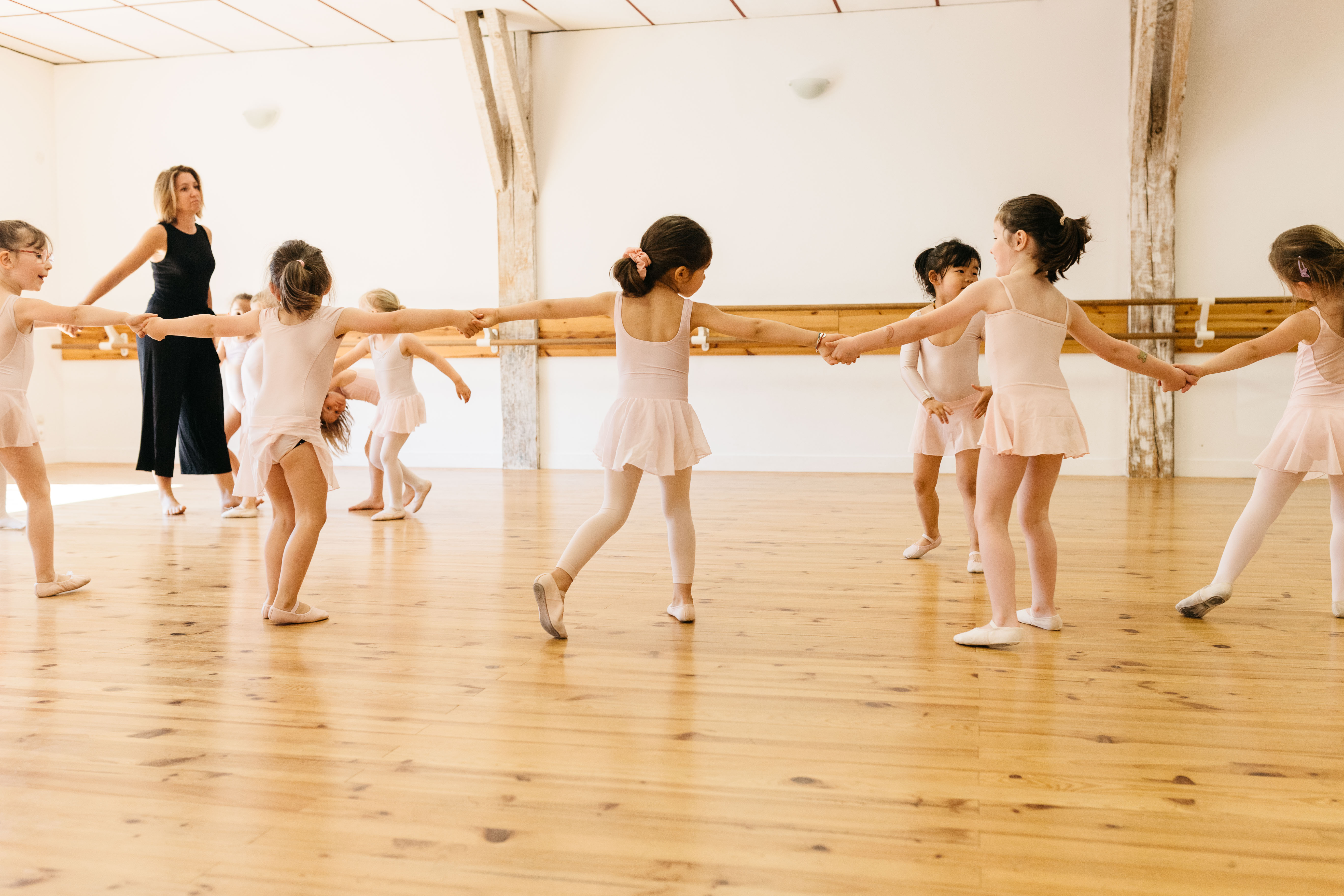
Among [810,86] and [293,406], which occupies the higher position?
[810,86]

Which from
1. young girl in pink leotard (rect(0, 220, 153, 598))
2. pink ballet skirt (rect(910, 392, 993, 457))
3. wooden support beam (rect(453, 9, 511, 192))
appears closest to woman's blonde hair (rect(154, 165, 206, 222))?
young girl in pink leotard (rect(0, 220, 153, 598))

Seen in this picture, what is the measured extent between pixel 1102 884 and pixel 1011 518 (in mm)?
3438

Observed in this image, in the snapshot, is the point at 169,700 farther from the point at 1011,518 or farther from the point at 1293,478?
the point at 1011,518

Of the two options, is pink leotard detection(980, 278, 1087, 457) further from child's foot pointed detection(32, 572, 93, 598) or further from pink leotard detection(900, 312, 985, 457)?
child's foot pointed detection(32, 572, 93, 598)

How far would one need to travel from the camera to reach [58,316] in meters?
2.76

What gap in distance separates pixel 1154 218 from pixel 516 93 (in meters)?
4.05

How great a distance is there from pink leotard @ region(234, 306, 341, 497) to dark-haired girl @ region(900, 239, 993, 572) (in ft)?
5.63

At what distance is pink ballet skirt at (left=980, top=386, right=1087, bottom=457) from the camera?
7.26ft

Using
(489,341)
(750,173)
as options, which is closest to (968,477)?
(750,173)

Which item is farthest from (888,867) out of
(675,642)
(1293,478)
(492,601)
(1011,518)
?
(1011,518)

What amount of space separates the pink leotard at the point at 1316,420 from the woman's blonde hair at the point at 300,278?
7.81 ft

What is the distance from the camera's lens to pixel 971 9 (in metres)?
6.11

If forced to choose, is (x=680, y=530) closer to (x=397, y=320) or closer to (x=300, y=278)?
(x=397, y=320)

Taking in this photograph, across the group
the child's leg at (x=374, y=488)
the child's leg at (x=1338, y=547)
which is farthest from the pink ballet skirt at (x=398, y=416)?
the child's leg at (x=1338, y=547)
